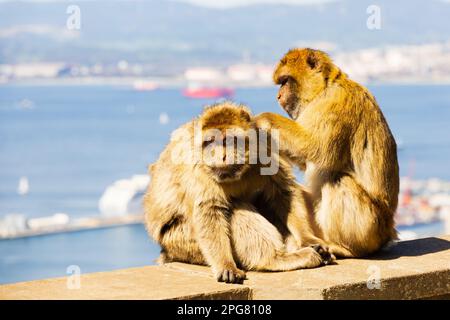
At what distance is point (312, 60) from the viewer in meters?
5.26

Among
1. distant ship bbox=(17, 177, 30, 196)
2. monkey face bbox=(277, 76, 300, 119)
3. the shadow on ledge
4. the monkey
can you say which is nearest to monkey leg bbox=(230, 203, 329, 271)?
the monkey

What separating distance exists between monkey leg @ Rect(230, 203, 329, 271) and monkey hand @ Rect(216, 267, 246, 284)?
225 millimetres

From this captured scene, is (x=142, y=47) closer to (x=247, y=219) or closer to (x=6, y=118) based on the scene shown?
(x=6, y=118)

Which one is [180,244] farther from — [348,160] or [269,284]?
[348,160]

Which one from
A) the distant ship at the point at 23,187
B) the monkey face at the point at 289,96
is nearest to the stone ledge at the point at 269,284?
the monkey face at the point at 289,96

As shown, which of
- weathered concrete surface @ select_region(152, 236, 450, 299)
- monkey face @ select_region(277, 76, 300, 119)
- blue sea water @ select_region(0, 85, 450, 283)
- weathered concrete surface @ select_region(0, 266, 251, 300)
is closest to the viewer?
weathered concrete surface @ select_region(0, 266, 251, 300)

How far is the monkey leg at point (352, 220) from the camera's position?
498 cm

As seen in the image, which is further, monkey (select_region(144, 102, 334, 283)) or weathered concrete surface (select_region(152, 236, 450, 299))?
monkey (select_region(144, 102, 334, 283))

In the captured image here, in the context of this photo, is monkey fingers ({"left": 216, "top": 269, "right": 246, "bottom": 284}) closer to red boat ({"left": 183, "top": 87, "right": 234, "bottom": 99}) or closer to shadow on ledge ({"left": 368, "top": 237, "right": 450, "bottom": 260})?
shadow on ledge ({"left": 368, "top": 237, "right": 450, "bottom": 260})

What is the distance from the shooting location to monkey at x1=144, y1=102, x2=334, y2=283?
4.56 metres

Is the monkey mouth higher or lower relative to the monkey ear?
lower

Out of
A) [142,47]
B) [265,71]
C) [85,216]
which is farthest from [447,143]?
[142,47]

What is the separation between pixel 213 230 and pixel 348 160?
3.22ft

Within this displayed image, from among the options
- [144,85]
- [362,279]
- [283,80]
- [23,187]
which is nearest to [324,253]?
[362,279]
